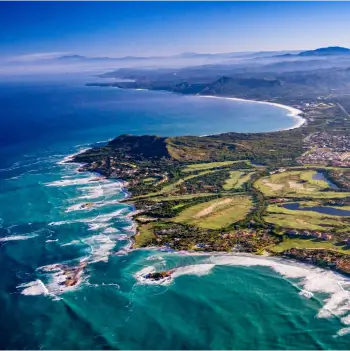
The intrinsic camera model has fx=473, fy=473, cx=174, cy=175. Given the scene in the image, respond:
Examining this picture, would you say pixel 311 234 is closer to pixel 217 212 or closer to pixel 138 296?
pixel 217 212

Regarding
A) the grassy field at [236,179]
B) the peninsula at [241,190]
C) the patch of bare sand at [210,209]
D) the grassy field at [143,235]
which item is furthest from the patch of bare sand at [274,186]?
the grassy field at [143,235]

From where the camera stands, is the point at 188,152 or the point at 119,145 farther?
the point at 119,145

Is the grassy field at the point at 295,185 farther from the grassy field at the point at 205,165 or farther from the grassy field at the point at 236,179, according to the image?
the grassy field at the point at 205,165

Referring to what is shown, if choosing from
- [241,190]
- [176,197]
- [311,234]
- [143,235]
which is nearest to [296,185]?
[241,190]

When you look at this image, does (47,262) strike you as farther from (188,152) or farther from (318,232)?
(188,152)

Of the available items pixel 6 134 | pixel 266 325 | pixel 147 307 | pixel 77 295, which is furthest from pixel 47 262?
pixel 6 134

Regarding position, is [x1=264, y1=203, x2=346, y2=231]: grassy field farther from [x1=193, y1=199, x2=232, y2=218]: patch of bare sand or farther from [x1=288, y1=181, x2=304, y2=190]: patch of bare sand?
[x1=288, y1=181, x2=304, y2=190]: patch of bare sand
